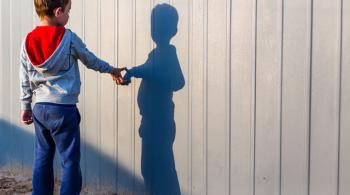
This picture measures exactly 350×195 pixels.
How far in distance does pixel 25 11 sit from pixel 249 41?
214cm

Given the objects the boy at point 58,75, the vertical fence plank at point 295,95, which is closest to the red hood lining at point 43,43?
the boy at point 58,75

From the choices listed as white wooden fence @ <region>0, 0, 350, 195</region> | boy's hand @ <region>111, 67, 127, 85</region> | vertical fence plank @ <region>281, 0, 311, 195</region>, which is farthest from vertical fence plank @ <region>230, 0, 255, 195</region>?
boy's hand @ <region>111, 67, 127, 85</region>

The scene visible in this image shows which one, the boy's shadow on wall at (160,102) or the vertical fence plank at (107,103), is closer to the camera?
the boy's shadow on wall at (160,102)

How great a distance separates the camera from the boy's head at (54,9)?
11.0ft

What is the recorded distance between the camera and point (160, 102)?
352cm

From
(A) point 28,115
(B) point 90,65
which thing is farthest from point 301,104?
(A) point 28,115

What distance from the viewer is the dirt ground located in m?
4.07

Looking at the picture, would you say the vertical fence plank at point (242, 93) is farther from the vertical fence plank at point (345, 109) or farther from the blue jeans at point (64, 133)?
the blue jeans at point (64, 133)

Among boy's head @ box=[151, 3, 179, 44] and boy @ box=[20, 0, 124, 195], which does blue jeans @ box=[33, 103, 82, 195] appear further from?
boy's head @ box=[151, 3, 179, 44]

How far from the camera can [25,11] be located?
4.44 metres

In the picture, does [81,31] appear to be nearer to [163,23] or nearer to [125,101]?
[125,101]

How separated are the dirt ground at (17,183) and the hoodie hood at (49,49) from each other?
1.07 metres

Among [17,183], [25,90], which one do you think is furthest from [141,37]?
[17,183]

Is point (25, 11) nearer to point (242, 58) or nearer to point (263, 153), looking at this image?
point (242, 58)
